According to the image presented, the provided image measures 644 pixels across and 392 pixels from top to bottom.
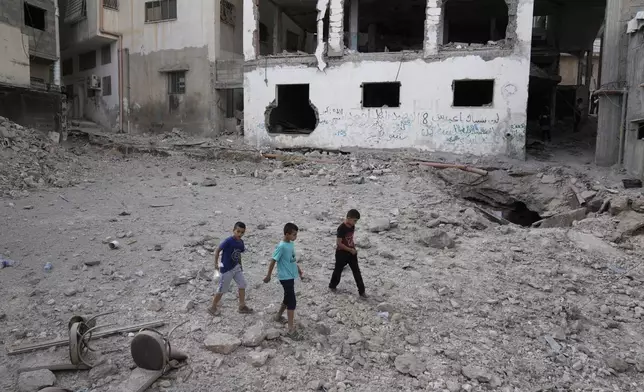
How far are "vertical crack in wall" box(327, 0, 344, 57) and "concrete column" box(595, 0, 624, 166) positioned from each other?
7.71m

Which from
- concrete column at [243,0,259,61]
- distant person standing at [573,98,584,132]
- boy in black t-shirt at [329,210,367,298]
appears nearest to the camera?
boy in black t-shirt at [329,210,367,298]

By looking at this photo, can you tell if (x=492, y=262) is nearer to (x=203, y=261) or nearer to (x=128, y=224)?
(x=203, y=261)

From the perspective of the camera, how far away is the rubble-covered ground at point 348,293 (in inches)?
182

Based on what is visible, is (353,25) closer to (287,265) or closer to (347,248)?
(347,248)

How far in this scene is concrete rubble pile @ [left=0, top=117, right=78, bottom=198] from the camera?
37.6 feet

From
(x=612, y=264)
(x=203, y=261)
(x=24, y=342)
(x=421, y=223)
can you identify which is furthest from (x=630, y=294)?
(x=24, y=342)

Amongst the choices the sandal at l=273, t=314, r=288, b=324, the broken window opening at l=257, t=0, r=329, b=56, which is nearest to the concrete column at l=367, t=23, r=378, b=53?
the broken window opening at l=257, t=0, r=329, b=56

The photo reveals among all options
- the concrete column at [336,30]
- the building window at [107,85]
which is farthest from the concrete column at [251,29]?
the building window at [107,85]

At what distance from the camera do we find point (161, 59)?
1933 cm

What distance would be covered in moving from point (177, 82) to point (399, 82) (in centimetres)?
947

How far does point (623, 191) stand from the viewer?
1042 cm

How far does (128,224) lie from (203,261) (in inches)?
97.4

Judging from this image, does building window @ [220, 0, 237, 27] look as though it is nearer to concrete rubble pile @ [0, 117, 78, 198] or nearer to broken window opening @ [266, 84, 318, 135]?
broken window opening @ [266, 84, 318, 135]

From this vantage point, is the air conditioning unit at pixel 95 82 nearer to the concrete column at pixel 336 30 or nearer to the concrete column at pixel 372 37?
the concrete column at pixel 336 30
